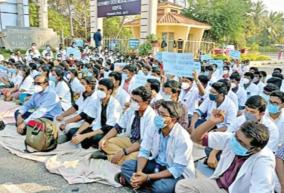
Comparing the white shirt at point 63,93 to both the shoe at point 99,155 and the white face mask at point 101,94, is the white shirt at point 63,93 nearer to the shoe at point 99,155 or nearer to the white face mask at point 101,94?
the white face mask at point 101,94

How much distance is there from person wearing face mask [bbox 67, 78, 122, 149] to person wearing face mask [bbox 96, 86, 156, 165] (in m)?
0.16

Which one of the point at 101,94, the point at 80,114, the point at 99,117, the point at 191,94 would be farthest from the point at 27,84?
the point at 191,94

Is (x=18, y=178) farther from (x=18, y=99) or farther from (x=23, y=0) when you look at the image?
(x=23, y=0)

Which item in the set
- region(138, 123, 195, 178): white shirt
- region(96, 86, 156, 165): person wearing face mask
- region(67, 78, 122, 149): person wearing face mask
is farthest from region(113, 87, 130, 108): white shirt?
region(138, 123, 195, 178): white shirt

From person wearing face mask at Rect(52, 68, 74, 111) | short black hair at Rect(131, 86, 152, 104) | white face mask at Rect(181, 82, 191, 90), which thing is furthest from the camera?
person wearing face mask at Rect(52, 68, 74, 111)

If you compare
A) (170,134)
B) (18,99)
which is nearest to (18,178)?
(170,134)

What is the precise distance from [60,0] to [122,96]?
30062 millimetres

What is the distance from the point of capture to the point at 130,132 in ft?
14.0

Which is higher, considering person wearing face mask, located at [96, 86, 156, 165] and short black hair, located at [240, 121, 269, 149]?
short black hair, located at [240, 121, 269, 149]

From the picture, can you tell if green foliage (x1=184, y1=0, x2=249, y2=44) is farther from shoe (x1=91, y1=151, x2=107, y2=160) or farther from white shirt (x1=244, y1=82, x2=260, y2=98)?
shoe (x1=91, y1=151, x2=107, y2=160)

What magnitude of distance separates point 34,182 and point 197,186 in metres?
1.90

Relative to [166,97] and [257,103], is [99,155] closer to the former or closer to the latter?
[166,97]

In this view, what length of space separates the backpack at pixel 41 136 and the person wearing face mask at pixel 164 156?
1589 millimetres

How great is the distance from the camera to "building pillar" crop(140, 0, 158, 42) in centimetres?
1590
